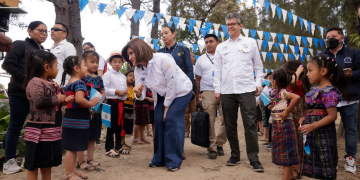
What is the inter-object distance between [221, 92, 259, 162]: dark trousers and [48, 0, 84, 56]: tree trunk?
387 centimetres

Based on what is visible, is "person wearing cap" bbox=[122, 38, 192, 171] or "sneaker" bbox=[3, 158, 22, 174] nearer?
"sneaker" bbox=[3, 158, 22, 174]

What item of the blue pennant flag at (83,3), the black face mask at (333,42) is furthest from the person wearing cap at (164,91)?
the blue pennant flag at (83,3)

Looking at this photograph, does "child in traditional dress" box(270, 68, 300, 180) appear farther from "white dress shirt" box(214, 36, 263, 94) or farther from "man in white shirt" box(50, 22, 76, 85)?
"man in white shirt" box(50, 22, 76, 85)

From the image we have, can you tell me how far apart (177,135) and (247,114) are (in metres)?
0.96

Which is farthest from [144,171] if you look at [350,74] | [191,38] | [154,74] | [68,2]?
[191,38]

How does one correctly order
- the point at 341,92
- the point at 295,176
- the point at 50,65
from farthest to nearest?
the point at 295,176 < the point at 341,92 < the point at 50,65

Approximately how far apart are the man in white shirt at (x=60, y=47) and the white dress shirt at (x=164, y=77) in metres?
1.14

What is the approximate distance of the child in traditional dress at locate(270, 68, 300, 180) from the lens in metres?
3.04

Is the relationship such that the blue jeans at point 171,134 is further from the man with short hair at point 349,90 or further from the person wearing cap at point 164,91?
the man with short hair at point 349,90

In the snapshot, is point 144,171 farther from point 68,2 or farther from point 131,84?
point 68,2

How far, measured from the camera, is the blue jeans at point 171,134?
3734 mm

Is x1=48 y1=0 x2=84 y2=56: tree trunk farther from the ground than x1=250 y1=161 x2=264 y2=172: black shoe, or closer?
farther from the ground

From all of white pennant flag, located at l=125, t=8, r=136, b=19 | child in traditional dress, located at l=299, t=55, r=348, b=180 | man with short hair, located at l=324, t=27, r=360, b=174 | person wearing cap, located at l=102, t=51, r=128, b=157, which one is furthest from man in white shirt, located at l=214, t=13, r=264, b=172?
white pennant flag, located at l=125, t=8, r=136, b=19

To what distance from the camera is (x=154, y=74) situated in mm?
3719
